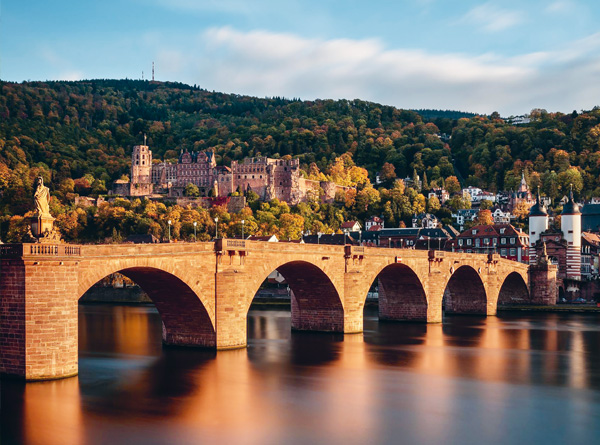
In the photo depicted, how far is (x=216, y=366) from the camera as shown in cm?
3216

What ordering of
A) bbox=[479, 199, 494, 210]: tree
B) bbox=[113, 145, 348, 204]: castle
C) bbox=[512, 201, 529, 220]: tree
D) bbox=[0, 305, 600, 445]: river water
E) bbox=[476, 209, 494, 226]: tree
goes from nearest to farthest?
bbox=[0, 305, 600, 445]: river water → bbox=[476, 209, 494, 226]: tree → bbox=[512, 201, 529, 220]: tree → bbox=[479, 199, 494, 210]: tree → bbox=[113, 145, 348, 204]: castle

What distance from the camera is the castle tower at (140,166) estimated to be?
554ft

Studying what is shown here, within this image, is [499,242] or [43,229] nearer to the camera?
[43,229]

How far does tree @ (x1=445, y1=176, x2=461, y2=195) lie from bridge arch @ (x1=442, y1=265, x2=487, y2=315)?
10071 cm

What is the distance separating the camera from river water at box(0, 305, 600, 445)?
23.2 metres

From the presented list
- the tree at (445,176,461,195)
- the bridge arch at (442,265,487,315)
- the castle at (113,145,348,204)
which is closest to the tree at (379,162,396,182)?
the tree at (445,176,461,195)

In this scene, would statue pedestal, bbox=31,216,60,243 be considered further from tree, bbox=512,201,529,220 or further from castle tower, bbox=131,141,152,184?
castle tower, bbox=131,141,152,184

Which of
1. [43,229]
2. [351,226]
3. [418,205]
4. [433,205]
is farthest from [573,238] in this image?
[433,205]

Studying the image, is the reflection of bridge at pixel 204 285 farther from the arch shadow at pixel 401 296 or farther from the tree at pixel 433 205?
the tree at pixel 433 205

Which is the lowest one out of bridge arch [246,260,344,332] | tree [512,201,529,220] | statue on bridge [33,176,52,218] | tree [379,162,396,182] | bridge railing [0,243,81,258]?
bridge arch [246,260,344,332]

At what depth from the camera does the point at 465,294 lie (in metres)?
65.4

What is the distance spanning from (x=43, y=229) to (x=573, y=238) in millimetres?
64651

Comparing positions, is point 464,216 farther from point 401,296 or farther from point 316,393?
point 316,393

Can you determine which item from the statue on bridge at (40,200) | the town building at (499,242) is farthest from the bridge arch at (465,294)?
the statue on bridge at (40,200)
